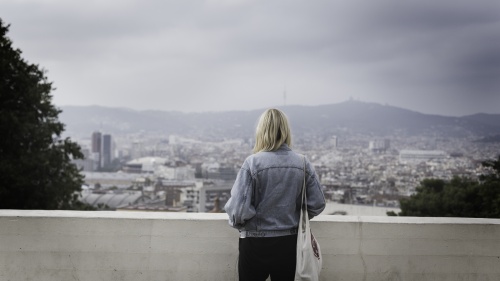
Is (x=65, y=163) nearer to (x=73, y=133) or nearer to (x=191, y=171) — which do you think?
(x=191, y=171)

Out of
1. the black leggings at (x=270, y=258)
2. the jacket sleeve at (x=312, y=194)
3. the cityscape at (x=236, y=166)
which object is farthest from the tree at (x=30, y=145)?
the cityscape at (x=236, y=166)

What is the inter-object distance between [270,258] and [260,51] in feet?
452

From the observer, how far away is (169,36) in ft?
469

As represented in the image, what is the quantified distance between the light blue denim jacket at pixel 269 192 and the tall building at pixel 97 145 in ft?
250

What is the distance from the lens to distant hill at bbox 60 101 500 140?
62131 millimetres

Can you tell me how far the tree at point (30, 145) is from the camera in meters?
21.0

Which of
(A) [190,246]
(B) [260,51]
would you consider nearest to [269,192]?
(A) [190,246]

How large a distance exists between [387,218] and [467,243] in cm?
67

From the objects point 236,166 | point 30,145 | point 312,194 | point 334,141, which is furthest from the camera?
point 236,166

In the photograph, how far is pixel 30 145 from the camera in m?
23.1

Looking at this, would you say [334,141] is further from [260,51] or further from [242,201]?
[260,51]

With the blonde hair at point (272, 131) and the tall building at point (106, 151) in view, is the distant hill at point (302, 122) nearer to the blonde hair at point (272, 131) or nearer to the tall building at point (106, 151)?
the tall building at point (106, 151)

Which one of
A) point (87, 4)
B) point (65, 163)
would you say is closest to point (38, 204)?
point (65, 163)

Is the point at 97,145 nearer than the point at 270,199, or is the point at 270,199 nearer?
the point at 270,199
